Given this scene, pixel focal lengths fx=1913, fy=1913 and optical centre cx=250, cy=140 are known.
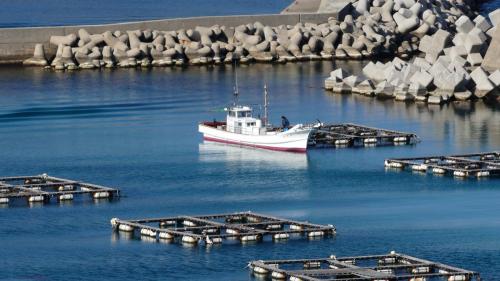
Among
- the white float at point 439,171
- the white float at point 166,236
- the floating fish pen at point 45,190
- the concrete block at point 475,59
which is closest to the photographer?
the white float at point 166,236

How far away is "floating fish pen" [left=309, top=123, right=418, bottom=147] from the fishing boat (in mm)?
1551

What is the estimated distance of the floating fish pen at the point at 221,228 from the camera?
55156 mm

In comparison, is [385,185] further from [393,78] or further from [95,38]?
[95,38]

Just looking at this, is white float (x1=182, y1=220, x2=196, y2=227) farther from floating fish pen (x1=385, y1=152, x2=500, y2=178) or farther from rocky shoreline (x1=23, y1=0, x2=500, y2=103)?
rocky shoreline (x1=23, y1=0, x2=500, y2=103)

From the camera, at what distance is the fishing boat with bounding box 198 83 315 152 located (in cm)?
7250

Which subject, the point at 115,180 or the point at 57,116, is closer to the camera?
the point at 115,180

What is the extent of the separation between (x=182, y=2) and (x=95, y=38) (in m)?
67.9

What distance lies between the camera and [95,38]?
341ft

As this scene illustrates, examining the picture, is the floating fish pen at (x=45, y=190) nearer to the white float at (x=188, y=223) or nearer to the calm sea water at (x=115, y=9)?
the white float at (x=188, y=223)

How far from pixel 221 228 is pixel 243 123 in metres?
18.4

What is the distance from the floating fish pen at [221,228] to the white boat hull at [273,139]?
1419cm

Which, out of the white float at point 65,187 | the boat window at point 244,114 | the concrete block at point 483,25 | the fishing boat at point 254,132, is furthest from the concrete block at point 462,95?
the white float at point 65,187

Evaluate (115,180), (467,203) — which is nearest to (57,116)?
(115,180)

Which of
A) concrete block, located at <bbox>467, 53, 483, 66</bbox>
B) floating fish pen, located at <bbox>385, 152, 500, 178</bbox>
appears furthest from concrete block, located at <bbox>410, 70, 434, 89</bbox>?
floating fish pen, located at <bbox>385, 152, 500, 178</bbox>
